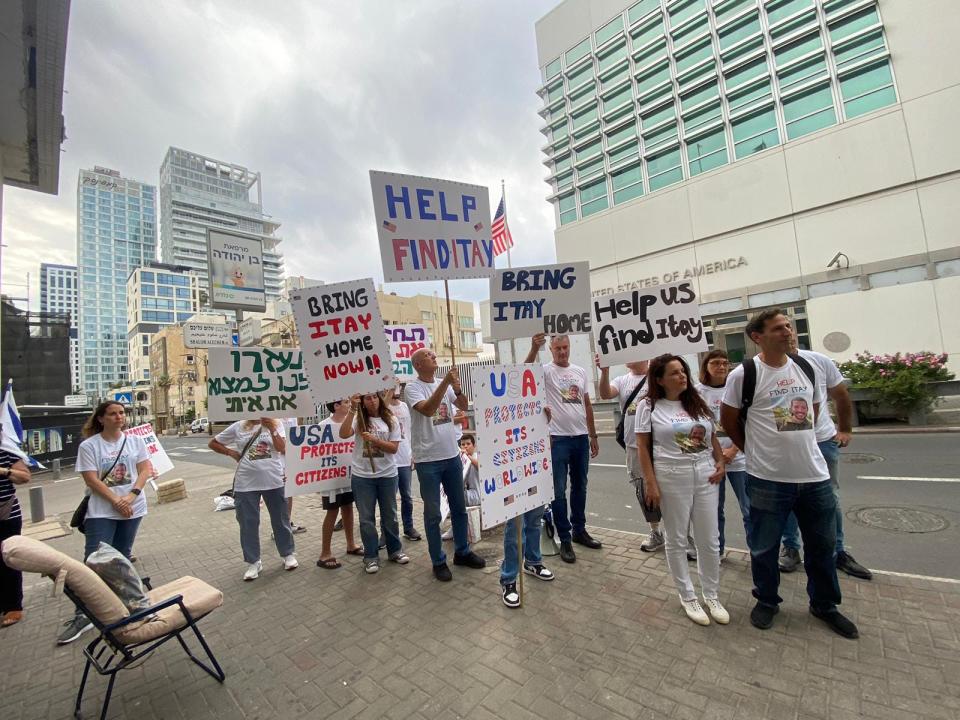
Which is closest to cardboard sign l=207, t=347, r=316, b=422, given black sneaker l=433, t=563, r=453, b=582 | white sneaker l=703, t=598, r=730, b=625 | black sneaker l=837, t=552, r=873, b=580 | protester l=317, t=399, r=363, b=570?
protester l=317, t=399, r=363, b=570

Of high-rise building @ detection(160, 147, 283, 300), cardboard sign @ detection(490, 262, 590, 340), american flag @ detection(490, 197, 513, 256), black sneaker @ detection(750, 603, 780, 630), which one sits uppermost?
high-rise building @ detection(160, 147, 283, 300)

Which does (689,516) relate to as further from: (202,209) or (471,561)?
(202,209)

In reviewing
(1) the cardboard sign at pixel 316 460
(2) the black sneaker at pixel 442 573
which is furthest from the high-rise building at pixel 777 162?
(2) the black sneaker at pixel 442 573

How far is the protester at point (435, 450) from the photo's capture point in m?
4.08

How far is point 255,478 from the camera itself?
4.55 metres

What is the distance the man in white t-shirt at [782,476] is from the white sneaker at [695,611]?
316 mm

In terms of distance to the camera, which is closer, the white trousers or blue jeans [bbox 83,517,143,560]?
the white trousers

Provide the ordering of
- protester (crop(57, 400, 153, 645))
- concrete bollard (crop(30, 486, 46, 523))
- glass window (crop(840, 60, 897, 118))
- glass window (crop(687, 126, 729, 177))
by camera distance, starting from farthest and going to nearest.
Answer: glass window (crop(687, 126, 729, 177))
glass window (crop(840, 60, 897, 118))
concrete bollard (crop(30, 486, 46, 523))
protester (crop(57, 400, 153, 645))

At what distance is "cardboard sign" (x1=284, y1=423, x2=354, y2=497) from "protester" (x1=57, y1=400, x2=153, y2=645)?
134 centimetres

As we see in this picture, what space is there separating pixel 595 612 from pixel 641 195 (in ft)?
86.5

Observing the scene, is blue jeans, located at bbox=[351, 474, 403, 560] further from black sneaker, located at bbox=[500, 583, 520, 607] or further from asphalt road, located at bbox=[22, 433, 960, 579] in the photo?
asphalt road, located at bbox=[22, 433, 960, 579]

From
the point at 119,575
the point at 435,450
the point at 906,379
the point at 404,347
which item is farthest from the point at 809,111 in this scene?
the point at 119,575

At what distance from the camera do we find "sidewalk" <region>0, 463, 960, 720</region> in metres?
2.38

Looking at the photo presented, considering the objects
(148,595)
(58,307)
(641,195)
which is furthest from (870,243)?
(58,307)
